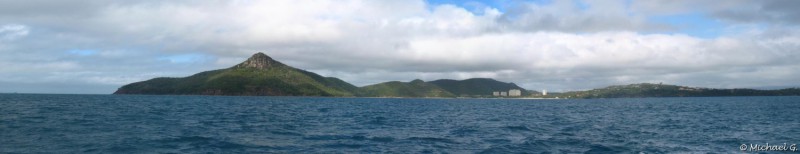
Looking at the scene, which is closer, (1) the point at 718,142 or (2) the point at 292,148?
(2) the point at 292,148

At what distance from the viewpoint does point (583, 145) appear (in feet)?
133

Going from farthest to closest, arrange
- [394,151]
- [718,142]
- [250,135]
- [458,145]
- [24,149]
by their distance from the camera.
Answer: [250,135], [718,142], [458,145], [394,151], [24,149]

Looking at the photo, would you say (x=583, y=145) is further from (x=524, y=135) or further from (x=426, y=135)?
(x=426, y=135)

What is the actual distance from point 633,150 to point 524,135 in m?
12.1

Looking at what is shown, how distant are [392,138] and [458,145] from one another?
23.3ft

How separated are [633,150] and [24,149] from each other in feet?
139

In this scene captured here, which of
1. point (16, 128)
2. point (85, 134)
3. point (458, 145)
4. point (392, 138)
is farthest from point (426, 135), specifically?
point (16, 128)

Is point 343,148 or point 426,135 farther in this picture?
point 426,135

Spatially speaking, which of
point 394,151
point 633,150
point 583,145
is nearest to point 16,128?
point 394,151

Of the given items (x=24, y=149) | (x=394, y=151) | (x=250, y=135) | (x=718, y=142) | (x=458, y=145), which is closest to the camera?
(x=24, y=149)

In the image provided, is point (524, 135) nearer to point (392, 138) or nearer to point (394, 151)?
point (392, 138)

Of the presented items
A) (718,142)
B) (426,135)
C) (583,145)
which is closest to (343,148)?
(426,135)

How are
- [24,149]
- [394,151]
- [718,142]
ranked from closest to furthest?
[24,149] < [394,151] < [718,142]

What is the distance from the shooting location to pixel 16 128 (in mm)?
47531
